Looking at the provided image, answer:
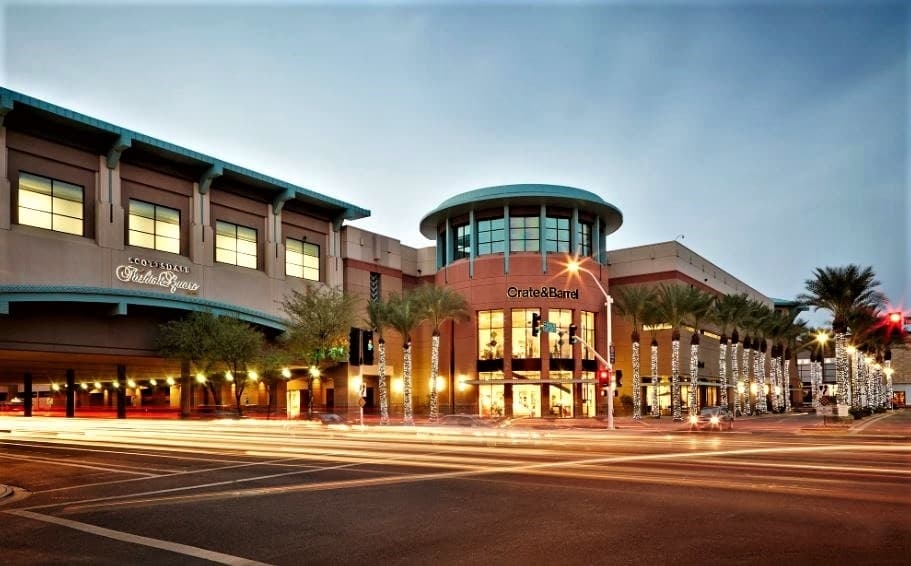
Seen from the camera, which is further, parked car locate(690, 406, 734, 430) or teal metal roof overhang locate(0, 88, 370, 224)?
parked car locate(690, 406, 734, 430)

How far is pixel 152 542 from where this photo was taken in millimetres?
11000

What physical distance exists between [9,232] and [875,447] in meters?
41.9

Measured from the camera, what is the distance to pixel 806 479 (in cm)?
1648

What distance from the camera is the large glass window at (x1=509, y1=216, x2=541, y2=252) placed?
6300cm

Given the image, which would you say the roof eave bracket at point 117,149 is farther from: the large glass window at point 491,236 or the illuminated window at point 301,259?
the large glass window at point 491,236

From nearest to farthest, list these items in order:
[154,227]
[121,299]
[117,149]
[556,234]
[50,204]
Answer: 1. [121,299]
2. [50,204]
3. [117,149]
4. [154,227]
5. [556,234]

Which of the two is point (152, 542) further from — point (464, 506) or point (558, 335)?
point (558, 335)

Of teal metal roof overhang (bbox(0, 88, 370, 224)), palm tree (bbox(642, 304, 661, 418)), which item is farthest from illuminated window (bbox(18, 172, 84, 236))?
palm tree (bbox(642, 304, 661, 418))

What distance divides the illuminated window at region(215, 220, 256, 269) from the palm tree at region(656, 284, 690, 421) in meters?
31.2

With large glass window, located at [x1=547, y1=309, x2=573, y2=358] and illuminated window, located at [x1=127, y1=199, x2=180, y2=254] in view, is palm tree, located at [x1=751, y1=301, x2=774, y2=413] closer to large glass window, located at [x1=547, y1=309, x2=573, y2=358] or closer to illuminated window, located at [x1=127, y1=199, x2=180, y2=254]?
large glass window, located at [x1=547, y1=309, x2=573, y2=358]

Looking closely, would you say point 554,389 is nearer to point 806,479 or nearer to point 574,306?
point 574,306

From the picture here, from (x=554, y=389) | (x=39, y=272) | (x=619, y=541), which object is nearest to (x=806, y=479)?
(x=619, y=541)

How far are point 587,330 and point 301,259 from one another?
2466cm

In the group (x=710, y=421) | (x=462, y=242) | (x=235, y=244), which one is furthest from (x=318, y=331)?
(x=710, y=421)
